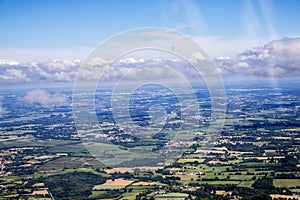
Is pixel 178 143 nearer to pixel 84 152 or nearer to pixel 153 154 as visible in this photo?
pixel 153 154

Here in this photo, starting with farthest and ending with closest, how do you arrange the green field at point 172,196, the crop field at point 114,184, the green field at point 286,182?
the crop field at point 114,184 → the green field at point 286,182 → the green field at point 172,196

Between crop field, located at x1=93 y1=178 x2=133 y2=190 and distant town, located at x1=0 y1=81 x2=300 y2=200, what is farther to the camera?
crop field, located at x1=93 y1=178 x2=133 y2=190

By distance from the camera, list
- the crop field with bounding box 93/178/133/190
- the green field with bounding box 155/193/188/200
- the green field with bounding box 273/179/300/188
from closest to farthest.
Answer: the green field with bounding box 155/193/188/200, the green field with bounding box 273/179/300/188, the crop field with bounding box 93/178/133/190

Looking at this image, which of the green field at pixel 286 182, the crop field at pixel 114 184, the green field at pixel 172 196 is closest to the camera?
the green field at pixel 172 196

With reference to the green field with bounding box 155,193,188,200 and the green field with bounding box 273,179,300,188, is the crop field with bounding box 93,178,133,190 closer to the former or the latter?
the green field with bounding box 155,193,188,200

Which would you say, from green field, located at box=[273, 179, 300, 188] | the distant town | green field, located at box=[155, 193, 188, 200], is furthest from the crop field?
green field, located at box=[273, 179, 300, 188]

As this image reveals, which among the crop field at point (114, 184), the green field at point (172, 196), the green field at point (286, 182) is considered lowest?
the crop field at point (114, 184)

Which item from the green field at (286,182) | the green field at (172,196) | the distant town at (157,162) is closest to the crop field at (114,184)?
the distant town at (157,162)

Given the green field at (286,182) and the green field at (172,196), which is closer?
the green field at (172,196)

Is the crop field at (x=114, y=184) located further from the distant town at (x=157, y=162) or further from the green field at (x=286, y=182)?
the green field at (x=286, y=182)

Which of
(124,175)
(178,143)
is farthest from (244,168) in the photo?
(124,175)

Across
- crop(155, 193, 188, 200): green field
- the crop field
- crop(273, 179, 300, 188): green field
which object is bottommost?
the crop field

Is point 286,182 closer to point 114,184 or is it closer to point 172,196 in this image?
point 172,196
